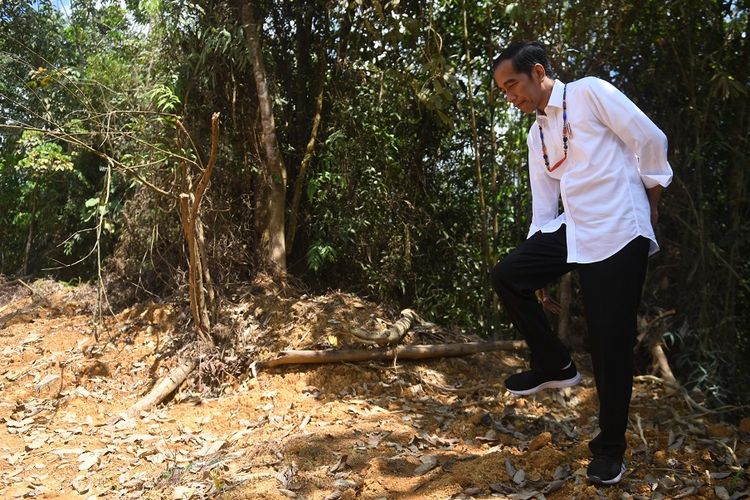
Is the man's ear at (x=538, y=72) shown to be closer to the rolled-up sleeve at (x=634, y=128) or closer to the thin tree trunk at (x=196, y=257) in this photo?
the rolled-up sleeve at (x=634, y=128)

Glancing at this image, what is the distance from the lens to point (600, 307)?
2.63 metres

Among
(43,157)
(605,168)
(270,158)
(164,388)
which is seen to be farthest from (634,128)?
(43,157)

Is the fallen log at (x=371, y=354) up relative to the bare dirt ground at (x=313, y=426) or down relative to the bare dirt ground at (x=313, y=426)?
up

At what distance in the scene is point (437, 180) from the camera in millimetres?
6441

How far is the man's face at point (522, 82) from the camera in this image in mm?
2756

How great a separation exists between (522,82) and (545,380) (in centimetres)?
129

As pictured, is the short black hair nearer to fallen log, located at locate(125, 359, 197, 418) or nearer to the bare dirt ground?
the bare dirt ground

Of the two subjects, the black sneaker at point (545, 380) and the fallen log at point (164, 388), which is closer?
the black sneaker at point (545, 380)

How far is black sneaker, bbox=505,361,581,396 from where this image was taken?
117 inches

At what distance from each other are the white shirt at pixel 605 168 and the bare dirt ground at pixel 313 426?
3.58 feet

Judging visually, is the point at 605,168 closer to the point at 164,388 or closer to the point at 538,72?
the point at 538,72

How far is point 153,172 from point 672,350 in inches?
178

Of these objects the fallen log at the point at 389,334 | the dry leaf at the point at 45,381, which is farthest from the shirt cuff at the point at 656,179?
the dry leaf at the point at 45,381

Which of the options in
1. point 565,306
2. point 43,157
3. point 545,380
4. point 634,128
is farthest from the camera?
point 43,157
